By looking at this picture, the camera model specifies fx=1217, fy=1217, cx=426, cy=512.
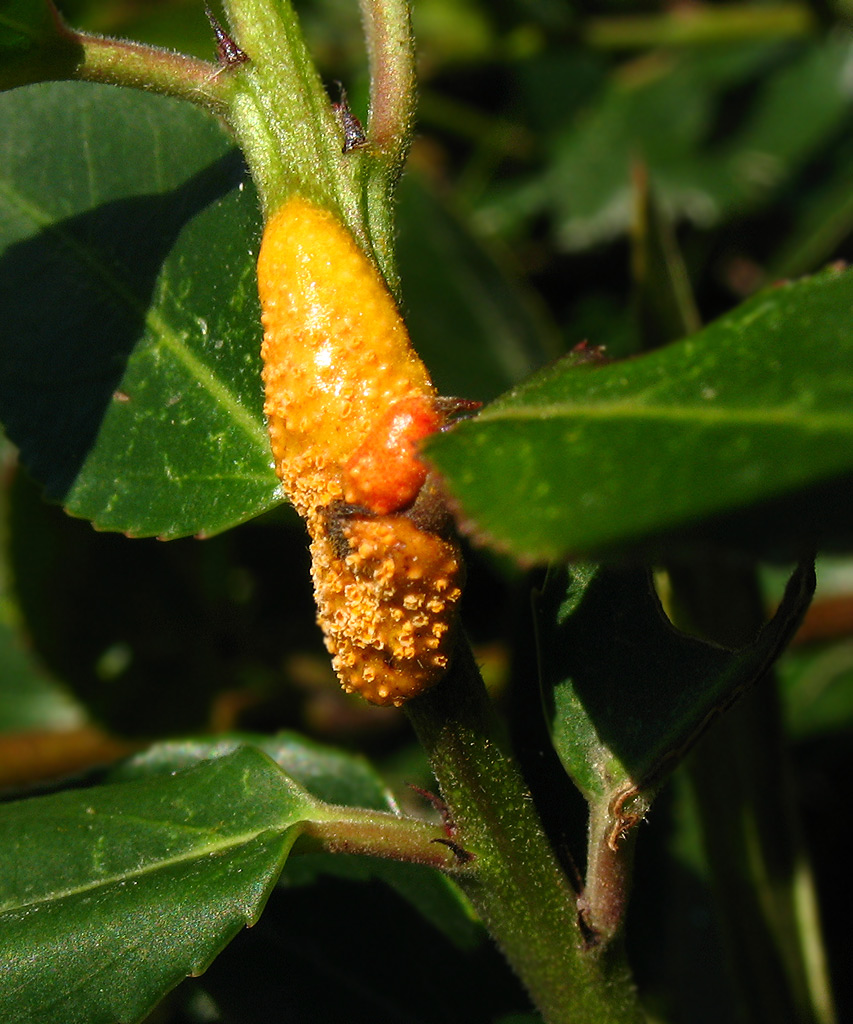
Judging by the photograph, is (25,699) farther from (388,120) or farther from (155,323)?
(388,120)

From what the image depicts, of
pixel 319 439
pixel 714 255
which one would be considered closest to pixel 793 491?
pixel 319 439

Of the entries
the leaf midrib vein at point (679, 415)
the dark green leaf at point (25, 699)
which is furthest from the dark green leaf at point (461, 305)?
the leaf midrib vein at point (679, 415)

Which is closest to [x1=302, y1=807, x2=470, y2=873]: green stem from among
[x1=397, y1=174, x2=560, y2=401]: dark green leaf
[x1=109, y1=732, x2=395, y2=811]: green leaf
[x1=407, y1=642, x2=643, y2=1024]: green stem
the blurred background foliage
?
[x1=407, y1=642, x2=643, y2=1024]: green stem

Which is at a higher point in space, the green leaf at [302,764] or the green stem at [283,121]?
the green stem at [283,121]

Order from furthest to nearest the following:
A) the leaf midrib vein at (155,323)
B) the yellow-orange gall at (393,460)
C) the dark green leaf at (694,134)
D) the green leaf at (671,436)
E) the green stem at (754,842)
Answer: the dark green leaf at (694,134)
the green stem at (754,842)
the leaf midrib vein at (155,323)
the yellow-orange gall at (393,460)
the green leaf at (671,436)

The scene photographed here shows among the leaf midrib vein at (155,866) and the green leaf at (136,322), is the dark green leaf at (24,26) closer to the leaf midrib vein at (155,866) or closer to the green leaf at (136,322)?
the green leaf at (136,322)

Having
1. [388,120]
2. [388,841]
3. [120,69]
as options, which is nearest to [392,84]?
[388,120]

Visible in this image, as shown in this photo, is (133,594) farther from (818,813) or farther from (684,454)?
(684,454)
